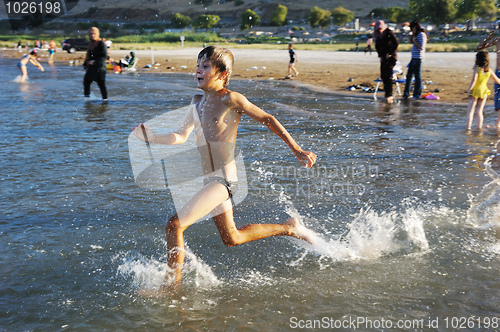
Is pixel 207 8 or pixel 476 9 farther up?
pixel 207 8

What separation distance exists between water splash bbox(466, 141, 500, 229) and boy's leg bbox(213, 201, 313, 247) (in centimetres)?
200

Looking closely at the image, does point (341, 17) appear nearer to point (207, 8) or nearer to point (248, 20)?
point (248, 20)

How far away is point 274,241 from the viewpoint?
196 inches

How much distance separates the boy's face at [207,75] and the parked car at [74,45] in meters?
52.3

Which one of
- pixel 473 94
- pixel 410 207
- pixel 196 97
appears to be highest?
pixel 196 97

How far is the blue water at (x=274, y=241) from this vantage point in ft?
11.8

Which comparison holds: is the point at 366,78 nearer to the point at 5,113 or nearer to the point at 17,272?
the point at 5,113

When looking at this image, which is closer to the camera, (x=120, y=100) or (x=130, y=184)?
(x=130, y=184)

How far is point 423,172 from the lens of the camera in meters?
7.33

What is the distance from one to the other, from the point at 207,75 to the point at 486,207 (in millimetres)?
3825

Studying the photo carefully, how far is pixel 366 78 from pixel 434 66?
5.92 metres

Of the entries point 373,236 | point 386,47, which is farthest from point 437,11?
point 373,236

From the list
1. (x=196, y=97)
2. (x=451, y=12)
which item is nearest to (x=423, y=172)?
(x=196, y=97)

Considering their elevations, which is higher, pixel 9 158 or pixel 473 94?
pixel 473 94
